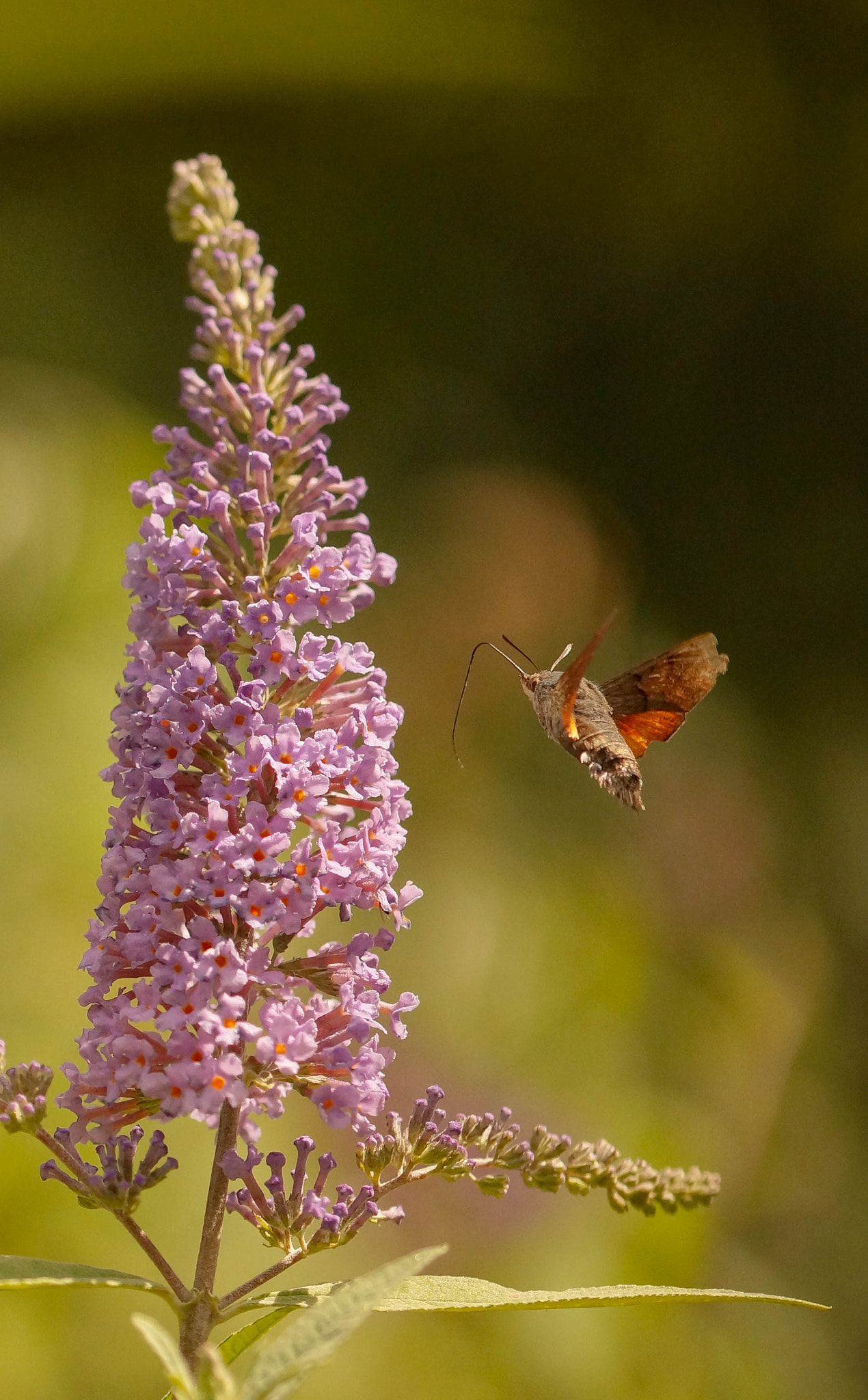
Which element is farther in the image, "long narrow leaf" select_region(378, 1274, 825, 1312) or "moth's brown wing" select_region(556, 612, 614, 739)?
"moth's brown wing" select_region(556, 612, 614, 739)

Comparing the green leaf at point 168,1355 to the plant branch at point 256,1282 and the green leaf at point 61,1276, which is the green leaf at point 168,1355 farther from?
the plant branch at point 256,1282

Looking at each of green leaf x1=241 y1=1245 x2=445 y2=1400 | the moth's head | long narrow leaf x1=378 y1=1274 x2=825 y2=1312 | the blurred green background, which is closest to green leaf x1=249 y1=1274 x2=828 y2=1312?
long narrow leaf x1=378 y1=1274 x2=825 y2=1312

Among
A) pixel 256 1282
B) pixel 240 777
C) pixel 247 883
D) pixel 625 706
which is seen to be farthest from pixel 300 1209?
pixel 625 706

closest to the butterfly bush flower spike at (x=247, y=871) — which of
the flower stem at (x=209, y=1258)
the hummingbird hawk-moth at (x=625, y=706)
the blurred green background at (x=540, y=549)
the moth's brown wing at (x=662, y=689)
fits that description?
the flower stem at (x=209, y=1258)

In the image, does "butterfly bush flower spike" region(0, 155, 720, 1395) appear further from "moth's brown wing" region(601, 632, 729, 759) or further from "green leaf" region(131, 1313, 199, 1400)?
"moth's brown wing" region(601, 632, 729, 759)

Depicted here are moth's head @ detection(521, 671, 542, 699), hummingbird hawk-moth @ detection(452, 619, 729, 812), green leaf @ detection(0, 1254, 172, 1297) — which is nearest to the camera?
green leaf @ detection(0, 1254, 172, 1297)

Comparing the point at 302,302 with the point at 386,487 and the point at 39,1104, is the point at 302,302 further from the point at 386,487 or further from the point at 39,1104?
the point at 39,1104
